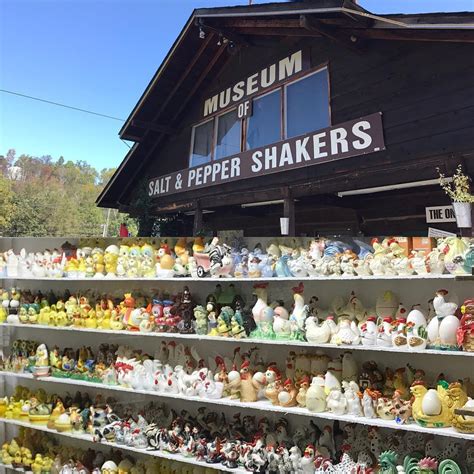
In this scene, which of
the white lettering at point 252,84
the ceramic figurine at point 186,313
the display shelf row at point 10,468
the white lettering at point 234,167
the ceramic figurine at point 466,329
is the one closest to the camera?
the ceramic figurine at point 466,329

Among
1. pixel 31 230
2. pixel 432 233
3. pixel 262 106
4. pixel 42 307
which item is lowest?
pixel 42 307

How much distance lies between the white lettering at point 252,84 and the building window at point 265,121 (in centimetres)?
14

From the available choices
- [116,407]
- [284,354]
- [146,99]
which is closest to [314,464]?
[284,354]

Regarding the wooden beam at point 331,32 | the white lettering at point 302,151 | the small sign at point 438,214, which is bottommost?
the small sign at point 438,214

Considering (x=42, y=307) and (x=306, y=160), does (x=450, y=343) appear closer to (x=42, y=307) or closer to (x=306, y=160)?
(x=306, y=160)

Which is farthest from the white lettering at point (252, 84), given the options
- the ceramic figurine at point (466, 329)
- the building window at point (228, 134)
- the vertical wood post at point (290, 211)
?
the ceramic figurine at point (466, 329)

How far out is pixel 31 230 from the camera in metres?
4.90

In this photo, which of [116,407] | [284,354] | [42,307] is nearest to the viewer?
[284,354]

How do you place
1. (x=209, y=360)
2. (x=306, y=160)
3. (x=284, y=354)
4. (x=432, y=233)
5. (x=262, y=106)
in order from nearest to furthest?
(x=432, y=233) → (x=284, y=354) → (x=209, y=360) → (x=306, y=160) → (x=262, y=106)

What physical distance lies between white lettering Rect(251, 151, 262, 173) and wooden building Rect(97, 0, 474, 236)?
0.6 inches

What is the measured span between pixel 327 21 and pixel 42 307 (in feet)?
13.2

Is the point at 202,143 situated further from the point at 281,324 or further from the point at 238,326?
the point at 281,324

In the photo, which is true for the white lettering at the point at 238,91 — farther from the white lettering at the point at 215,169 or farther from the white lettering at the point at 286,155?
the white lettering at the point at 286,155

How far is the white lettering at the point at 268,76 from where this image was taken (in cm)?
615
